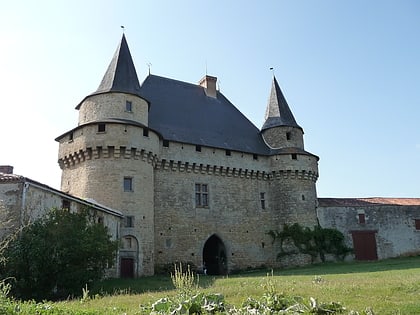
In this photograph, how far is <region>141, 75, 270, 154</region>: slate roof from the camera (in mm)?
27000

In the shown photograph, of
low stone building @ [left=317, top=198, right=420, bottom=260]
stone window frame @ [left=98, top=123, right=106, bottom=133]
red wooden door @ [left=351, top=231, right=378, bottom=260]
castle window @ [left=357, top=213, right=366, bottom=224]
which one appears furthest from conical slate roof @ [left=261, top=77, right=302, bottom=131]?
stone window frame @ [left=98, top=123, right=106, bottom=133]

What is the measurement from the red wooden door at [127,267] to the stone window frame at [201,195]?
19.3 ft

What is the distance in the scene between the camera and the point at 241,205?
27.7m

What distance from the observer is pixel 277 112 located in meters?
31.3

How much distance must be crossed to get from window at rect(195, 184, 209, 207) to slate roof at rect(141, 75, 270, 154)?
268cm

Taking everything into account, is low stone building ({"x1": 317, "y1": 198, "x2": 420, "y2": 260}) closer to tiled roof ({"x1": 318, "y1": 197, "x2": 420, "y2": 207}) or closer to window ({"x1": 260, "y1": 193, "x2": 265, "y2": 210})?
tiled roof ({"x1": 318, "y1": 197, "x2": 420, "y2": 207})

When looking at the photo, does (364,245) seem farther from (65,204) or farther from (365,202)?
(65,204)

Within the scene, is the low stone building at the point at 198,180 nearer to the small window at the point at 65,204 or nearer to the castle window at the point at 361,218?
the castle window at the point at 361,218

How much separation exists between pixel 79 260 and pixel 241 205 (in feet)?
47.0

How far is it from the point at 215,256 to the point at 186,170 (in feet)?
19.8

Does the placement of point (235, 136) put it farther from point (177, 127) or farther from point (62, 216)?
point (62, 216)

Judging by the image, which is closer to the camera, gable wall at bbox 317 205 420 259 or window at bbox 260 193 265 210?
window at bbox 260 193 265 210

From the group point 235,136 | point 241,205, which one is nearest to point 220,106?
point 235,136

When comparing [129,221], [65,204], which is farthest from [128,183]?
[65,204]
